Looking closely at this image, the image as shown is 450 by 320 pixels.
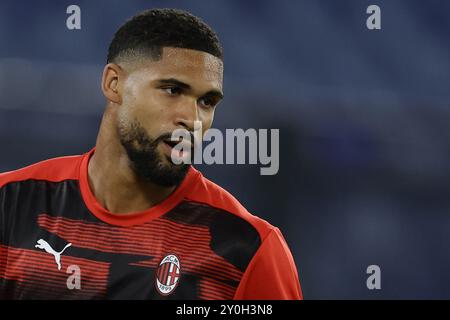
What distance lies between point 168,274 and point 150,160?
0.25 metres

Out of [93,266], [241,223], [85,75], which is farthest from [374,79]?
[93,266]

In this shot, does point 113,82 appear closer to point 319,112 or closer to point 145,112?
point 145,112

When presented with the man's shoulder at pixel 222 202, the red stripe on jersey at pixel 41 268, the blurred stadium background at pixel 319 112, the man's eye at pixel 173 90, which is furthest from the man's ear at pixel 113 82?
the blurred stadium background at pixel 319 112

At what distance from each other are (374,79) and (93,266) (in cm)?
149

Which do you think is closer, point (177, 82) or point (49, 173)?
point (177, 82)

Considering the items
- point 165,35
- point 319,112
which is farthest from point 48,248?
point 319,112

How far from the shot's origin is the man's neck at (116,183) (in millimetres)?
1652

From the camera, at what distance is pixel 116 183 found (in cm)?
167

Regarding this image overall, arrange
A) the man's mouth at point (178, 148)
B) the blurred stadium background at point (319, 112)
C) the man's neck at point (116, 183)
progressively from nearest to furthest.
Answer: the man's mouth at point (178, 148), the man's neck at point (116, 183), the blurred stadium background at point (319, 112)

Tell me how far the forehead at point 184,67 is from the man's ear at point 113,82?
0.32 ft

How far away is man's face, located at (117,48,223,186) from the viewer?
155cm

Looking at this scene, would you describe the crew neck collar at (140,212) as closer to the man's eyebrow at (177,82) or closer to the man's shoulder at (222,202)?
the man's shoulder at (222,202)

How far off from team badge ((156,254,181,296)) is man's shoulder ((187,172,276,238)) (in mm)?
159

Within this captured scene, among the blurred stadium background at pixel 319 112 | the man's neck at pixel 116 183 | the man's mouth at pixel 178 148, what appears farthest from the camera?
the blurred stadium background at pixel 319 112
